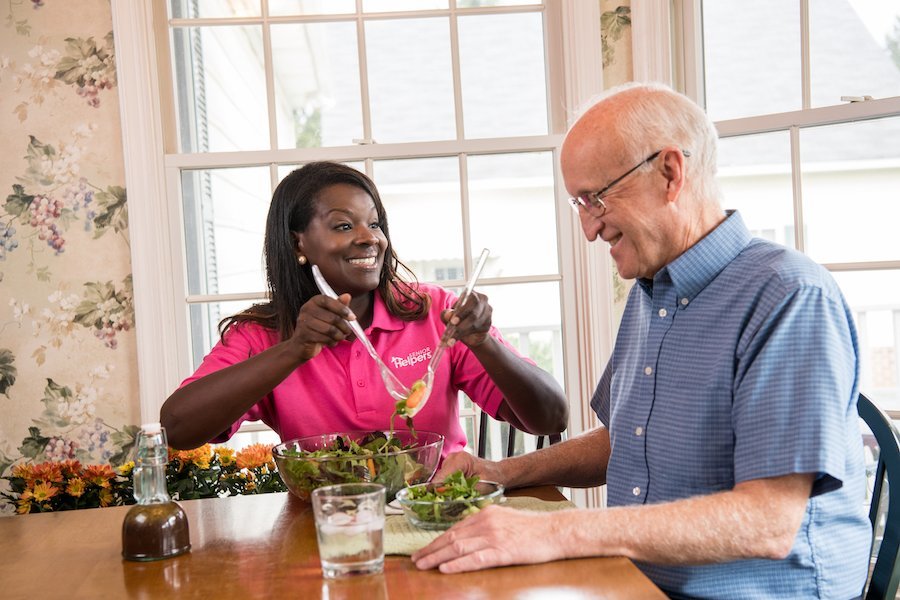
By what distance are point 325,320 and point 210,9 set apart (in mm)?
1674

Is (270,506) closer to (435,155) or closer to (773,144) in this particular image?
(435,155)

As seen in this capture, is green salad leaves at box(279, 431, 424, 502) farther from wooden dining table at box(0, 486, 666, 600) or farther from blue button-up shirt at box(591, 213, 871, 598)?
blue button-up shirt at box(591, 213, 871, 598)

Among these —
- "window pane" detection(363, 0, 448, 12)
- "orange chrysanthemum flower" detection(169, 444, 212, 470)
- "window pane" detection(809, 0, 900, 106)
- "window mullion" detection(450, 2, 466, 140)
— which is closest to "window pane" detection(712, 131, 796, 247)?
"window pane" detection(809, 0, 900, 106)

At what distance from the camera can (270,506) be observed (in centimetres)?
161

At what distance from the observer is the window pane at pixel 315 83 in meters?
2.96

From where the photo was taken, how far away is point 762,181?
2.79m

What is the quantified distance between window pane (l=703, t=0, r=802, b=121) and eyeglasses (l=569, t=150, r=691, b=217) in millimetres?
1476

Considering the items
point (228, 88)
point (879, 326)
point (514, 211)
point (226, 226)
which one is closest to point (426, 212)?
point (514, 211)

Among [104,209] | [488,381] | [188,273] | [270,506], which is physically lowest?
[270,506]

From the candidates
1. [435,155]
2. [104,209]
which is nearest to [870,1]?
[435,155]

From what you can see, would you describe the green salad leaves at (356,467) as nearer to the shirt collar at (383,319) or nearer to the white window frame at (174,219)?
the shirt collar at (383,319)

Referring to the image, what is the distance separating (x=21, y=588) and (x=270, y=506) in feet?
1.50

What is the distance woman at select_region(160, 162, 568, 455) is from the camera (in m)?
1.87

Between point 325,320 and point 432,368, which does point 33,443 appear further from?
point 432,368
